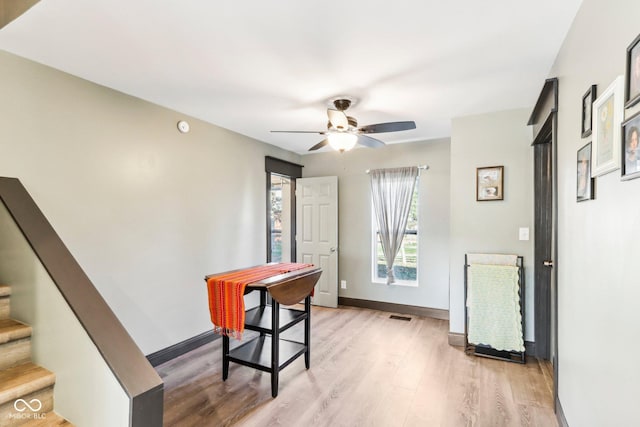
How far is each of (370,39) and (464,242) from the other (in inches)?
89.7

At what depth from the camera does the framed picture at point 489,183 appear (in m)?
3.14

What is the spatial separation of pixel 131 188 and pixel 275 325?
5.67 ft

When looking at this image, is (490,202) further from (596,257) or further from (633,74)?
(633,74)

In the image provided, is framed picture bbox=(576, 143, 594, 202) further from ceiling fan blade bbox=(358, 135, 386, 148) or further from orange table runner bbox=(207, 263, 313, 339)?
orange table runner bbox=(207, 263, 313, 339)

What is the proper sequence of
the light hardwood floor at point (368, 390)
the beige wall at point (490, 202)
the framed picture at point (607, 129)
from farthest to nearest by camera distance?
the beige wall at point (490, 202) < the light hardwood floor at point (368, 390) < the framed picture at point (607, 129)

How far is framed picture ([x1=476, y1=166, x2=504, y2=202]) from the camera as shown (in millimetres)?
3145

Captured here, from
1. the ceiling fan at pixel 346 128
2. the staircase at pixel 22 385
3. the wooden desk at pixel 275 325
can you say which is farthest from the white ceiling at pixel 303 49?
the staircase at pixel 22 385

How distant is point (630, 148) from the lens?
1.02 meters

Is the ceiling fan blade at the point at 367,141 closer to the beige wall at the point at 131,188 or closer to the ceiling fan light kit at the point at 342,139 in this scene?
the ceiling fan light kit at the point at 342,139

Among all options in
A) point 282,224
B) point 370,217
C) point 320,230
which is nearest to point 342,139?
point 370,217

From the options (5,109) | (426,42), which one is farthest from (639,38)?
(5,109)

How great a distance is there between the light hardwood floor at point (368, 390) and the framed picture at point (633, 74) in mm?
2004

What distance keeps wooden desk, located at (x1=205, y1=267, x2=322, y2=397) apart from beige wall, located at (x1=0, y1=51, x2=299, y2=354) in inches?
32.0

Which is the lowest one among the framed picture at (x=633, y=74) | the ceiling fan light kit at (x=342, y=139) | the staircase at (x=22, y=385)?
the staircase at (x=22, y=385)
